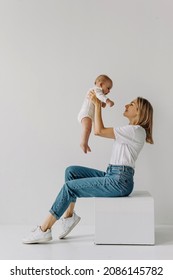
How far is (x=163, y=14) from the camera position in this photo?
13.4 ft

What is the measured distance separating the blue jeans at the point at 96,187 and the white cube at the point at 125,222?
0.12m

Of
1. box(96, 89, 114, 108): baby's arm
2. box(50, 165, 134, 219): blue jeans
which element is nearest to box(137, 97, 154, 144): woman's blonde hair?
box(96, 89, 114, 108): baby's arm

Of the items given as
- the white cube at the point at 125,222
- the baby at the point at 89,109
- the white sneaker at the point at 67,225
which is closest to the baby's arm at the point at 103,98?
the baby at the point at 89,109

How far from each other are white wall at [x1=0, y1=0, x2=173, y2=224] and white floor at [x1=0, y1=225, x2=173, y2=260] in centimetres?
56

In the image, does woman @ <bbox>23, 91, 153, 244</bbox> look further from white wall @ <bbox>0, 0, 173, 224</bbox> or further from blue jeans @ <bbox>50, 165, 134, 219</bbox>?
white wall @ <bbox>0, 0, 173, 224</bbox>

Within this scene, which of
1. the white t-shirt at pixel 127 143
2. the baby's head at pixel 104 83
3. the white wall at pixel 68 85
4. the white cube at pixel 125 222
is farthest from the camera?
the white wall at pixel 68 85

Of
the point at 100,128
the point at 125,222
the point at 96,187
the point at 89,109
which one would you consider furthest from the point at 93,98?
the point at 125,222

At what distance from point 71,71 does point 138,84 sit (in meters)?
0.56

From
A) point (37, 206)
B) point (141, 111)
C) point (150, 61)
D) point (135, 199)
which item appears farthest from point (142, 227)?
point (150, 61)

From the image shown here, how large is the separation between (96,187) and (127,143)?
0.37 meters

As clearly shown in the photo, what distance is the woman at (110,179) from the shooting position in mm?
3355

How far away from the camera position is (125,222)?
3.32 meters

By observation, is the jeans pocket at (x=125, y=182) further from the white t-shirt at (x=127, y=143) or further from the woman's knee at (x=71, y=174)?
the woman's knee at (x=71, y=174)

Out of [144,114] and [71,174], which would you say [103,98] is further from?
[71,174]
